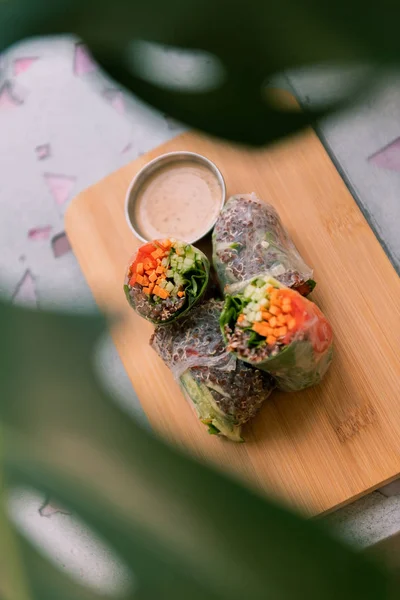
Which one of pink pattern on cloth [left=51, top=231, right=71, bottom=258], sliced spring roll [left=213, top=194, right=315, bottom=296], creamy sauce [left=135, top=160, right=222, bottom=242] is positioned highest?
pink pattern on cloth [left=51, top=231, right=71, bottom=258]

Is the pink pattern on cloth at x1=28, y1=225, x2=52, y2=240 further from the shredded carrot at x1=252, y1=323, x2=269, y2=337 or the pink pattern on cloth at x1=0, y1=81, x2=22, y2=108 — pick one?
the shredded carrot at x1=252, y1=323, x2=269, y2=337

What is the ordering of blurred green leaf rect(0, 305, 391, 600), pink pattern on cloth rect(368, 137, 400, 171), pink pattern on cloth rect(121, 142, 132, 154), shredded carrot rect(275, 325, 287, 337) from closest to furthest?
1. shredded carrot rect(275, 325, 287, 337)
2. blurred green leaf rect(0, 305, 391, 600)
3. pink pattern on cloth rect(368, 137, 400, 171)
4. pink pattern on cloth rect(121, 142, 132, 154)

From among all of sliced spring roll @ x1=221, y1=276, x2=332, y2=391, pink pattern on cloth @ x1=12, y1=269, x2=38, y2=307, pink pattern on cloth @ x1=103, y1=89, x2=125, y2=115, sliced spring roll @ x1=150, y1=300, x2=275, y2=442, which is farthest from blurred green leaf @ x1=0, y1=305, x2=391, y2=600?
pink pattern on cloth @ x1=103, y1=89, x2=125, y2=115

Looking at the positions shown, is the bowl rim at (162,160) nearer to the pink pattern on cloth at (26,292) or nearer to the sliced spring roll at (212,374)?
the sliced spring roll at (212,374)

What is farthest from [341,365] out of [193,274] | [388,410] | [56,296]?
[56,296]

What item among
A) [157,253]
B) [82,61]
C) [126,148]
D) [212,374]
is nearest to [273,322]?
[212,374]

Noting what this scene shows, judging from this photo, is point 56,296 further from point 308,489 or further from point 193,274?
point 308,489

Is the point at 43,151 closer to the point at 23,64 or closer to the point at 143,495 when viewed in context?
the point at 23,64
